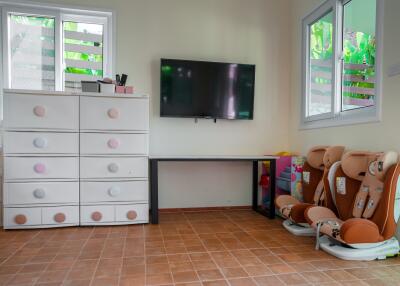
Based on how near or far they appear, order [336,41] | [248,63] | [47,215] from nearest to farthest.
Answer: [47,215] < [336,41] < [248,63]

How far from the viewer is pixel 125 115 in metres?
2.81

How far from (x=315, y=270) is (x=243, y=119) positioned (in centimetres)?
204

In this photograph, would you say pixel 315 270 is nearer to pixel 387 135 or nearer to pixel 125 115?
pixel 387 135

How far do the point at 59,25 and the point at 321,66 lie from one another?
9.92 feet

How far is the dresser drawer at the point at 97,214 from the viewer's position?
2764 millimetres

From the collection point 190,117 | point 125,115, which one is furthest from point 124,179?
point 190,117

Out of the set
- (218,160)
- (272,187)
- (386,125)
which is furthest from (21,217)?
(386,125)

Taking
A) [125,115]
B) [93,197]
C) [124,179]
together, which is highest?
[125,115]

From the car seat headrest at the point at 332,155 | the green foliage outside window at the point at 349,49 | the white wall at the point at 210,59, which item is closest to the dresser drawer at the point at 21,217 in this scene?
the white wall at the point at 210,59

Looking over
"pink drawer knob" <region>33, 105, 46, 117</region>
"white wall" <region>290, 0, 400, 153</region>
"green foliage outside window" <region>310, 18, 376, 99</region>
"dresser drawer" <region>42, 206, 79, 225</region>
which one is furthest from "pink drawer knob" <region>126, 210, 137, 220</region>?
"green foliage outside window" <region>310, 18, 376, 99</region>

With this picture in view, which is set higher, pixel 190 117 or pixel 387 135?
pixel 190 117

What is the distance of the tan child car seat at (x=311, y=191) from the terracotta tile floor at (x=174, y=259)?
0.48 feet

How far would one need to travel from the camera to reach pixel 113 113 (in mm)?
2773

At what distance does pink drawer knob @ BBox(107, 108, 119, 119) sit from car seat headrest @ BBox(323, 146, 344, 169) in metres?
2.01
